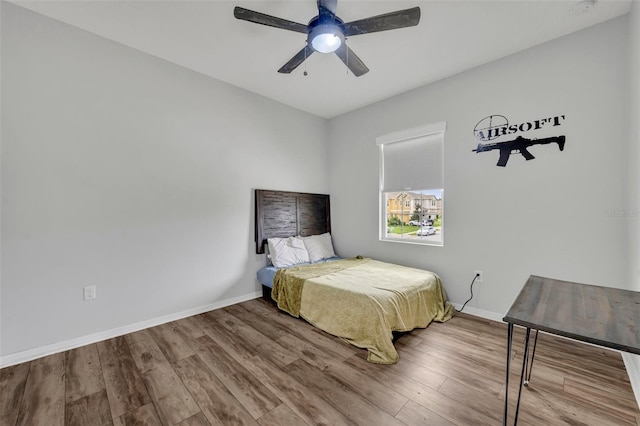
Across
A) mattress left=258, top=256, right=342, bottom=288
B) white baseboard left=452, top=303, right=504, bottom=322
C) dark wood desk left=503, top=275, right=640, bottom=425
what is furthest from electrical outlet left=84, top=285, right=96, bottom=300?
white baseboard left=452, top=303, right=504, bottom=322

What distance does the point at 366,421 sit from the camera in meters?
1.50

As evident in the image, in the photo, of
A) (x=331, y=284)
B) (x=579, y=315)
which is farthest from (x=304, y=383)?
(x=579, y=315)

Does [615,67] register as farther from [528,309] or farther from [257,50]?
[257,50]

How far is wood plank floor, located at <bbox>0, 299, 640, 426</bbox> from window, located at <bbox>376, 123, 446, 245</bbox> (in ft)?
4.52

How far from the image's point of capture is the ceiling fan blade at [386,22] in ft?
5.58

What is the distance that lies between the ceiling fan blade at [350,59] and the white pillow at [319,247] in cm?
248

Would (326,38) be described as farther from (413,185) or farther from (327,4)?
(413,185)

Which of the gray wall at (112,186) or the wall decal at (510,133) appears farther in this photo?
the wall decal at (510,133)

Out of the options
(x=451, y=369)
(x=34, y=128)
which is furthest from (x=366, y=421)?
(x=34, y=128)

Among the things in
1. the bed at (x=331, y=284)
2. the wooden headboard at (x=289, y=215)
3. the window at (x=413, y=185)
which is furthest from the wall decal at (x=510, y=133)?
the wooden headboard at (x=289, y=215)

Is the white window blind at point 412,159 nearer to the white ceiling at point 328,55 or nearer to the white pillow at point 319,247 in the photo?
the white ceiling at point 328,55

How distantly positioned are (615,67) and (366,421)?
11.2ft

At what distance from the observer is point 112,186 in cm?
253

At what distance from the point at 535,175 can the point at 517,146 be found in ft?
1.13
